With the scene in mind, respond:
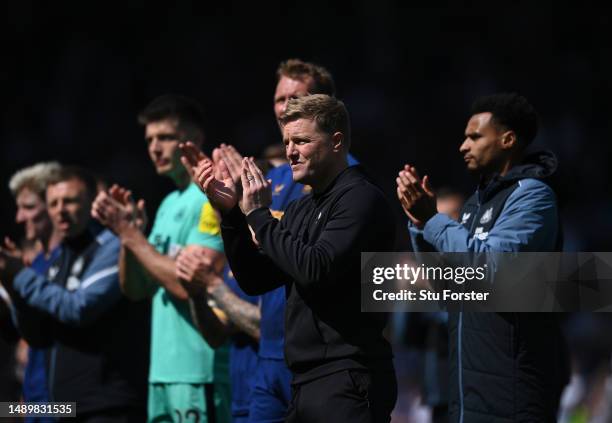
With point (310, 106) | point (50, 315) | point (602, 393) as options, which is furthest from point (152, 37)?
point (310, 106)

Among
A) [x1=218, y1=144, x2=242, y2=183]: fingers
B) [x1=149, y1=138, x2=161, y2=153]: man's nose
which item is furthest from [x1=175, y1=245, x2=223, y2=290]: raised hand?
[x1=218, y1=144, x2=242, y2=183]: fingers

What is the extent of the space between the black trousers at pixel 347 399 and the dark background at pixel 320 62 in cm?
870

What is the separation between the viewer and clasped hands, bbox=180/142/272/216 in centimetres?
378

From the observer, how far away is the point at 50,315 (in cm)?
585

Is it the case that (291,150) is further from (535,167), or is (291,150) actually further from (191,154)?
(191,154)

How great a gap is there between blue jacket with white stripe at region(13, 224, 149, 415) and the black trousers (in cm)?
214

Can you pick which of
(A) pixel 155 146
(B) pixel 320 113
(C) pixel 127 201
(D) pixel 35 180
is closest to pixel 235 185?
(B) pixel 320 113

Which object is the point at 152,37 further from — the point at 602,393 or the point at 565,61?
the point at 602,393

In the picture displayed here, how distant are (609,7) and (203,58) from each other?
18.1 ft

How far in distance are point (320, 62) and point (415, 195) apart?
10050 millimetres

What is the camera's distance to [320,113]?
3869mm

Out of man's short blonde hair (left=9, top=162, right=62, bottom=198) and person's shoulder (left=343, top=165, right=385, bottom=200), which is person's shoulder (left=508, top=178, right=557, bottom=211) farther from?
man's short blonde hair (left=9, top=162, right=62, bottom=198)

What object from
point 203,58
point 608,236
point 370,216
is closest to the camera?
point 370,216

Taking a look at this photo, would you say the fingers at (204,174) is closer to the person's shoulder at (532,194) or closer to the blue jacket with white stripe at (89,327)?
the person's shoulder at (532,194)
